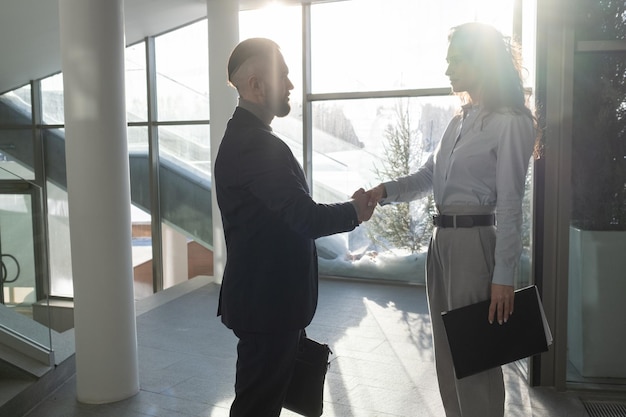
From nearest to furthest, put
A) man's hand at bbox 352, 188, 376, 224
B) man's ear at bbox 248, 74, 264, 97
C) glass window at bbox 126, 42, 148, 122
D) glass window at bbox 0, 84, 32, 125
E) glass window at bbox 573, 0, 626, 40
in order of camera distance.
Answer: man's ear at bbox 248, 74, 264, 97
man's hand at bbox 352, 188, 376, 224
glass window at bbox 573, 0, 626, 40
glass window at bbox 126, 42, 148, 122
glass window at bbox 0, 84, 32, 125

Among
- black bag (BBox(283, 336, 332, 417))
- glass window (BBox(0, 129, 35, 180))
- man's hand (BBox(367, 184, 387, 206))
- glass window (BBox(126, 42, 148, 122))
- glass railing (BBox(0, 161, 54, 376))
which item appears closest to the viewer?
black bag (BBox(283, 336, 332, 417))

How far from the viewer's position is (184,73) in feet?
25.3

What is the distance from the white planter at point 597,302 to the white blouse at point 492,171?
58.5 inches

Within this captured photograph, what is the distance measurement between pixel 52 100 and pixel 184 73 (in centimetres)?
198

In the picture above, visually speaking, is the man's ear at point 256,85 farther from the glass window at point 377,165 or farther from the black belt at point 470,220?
the glass window at point 377,165

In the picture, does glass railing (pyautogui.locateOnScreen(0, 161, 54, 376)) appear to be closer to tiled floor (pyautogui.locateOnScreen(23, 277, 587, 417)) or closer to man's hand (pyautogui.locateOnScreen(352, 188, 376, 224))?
tiled floor (pyautogui.locateOnScreen(23, 277, 587, 417))

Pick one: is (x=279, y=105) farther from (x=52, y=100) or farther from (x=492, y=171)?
(x=52, y=100)

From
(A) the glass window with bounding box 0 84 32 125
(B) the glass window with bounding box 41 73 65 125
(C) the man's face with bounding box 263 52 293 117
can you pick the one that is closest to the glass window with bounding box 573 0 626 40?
(C) the man's face with bounding box 263 52 293 117

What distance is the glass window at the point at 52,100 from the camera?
26.8 feet

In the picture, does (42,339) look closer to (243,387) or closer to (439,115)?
(243,387)

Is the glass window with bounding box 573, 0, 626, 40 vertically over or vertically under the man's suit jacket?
over

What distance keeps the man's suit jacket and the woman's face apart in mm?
643

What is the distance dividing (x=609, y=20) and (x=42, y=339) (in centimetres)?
366

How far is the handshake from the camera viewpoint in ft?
7.80
